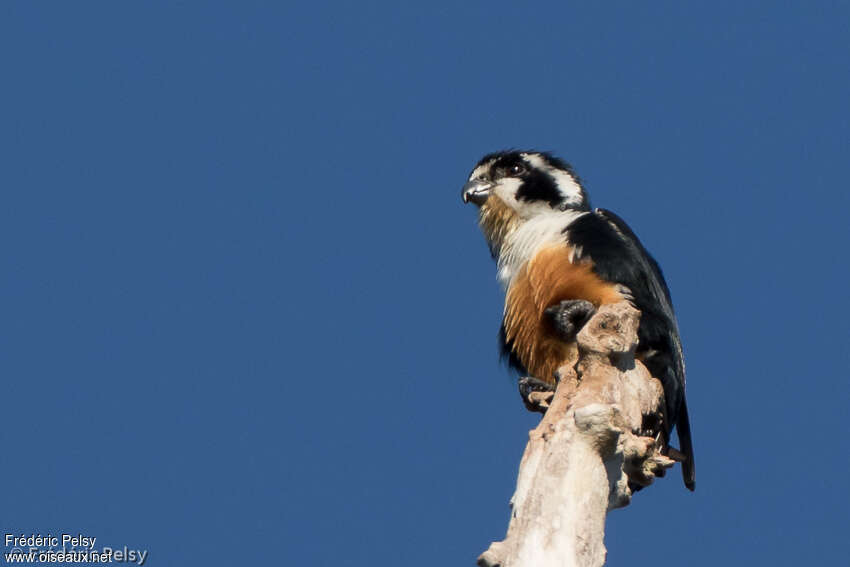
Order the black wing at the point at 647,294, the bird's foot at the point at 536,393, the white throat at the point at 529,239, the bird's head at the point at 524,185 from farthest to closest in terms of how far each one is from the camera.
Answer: the bird's head at the point at 524,185, the white throat at the point at 529,239, the black wing at the point at 647,294, the bird's foot at the point at 536,393

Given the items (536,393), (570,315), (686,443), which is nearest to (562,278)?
(570,315)

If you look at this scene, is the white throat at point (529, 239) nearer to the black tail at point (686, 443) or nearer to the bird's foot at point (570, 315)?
the bird's foot at point (570, 315)

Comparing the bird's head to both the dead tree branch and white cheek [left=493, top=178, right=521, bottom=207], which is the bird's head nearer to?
white cheek [left=493, top=178, right=521, bottom=207]

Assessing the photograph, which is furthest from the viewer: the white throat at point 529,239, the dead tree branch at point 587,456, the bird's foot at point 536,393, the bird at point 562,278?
the white throat at point 529,239

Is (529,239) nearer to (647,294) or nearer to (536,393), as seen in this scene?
(647,294)

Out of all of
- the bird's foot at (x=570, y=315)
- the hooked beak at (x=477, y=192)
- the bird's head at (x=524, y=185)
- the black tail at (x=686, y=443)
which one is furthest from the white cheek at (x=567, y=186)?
the black tail at (x=686, y=443)

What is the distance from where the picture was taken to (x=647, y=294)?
6.62 m

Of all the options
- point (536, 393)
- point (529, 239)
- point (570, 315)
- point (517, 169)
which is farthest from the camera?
point (517, 169)

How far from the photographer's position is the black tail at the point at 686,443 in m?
6.39

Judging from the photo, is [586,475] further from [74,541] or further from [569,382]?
[74,541]

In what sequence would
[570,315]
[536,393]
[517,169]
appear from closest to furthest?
[536,393]
[570,315]
[517,169]

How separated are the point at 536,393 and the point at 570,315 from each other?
669mm

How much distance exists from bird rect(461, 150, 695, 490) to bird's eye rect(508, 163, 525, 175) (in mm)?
28

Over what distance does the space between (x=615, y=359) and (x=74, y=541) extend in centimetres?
371
